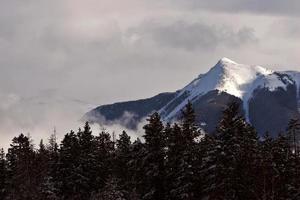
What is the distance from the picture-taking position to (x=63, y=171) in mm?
87188

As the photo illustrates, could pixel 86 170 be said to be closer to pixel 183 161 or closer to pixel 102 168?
pixel 102 168

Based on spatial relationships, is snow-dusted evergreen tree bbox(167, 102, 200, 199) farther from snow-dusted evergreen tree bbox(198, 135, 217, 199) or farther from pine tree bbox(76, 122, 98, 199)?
pine tree bbox(76, 122, 98, 199)

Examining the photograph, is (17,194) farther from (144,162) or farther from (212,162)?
(212,162)

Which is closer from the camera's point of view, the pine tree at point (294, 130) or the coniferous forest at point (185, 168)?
the coniferous forest at point (185, 168)

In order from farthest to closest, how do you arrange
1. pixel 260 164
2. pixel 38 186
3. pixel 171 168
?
pixel 38 186 < pixel 171 168 < pixel 260 164

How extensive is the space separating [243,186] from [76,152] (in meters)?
38.5

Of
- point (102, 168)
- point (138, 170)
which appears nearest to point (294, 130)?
point (138, 170)

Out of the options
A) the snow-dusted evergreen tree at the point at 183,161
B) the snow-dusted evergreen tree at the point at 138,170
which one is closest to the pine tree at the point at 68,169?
the snow-dusted evergreen tree at the point at 138,170

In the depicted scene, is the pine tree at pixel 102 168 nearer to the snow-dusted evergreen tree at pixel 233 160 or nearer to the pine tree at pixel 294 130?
the pine tree at pixel 294 130

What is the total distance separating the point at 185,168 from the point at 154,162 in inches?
159

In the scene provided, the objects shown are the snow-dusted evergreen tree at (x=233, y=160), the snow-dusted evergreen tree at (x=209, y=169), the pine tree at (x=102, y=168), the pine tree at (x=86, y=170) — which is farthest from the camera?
the pine tree at (x=102, y=168)

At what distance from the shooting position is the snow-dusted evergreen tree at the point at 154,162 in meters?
62.3

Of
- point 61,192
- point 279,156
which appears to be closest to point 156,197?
point 279,156

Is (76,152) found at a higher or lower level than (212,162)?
higher
